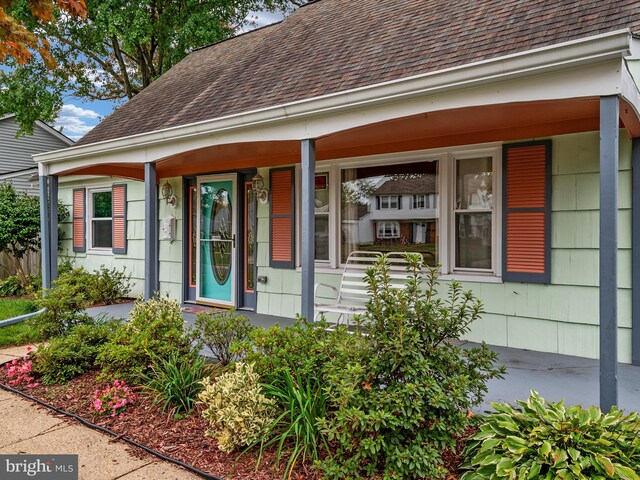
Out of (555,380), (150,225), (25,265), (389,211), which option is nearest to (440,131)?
(389,211)

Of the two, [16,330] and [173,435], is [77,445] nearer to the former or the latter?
[173,435]

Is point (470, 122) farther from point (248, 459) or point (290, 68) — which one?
point (248, 459)

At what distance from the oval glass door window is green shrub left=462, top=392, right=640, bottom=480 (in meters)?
5.14

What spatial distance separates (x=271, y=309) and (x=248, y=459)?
3.79 meters

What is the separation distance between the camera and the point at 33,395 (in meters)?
3.69

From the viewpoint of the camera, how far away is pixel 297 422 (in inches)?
101

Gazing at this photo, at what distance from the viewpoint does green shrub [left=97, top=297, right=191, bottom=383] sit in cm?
358

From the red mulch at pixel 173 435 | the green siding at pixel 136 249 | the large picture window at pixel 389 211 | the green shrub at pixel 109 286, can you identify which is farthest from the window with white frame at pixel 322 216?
the green shrub at pixel 109 286

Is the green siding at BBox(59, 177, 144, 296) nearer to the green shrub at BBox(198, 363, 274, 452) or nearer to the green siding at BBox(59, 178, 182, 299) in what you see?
the green siding at BBox(59, 178, 182, 299)

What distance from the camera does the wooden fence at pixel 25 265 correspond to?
9.99 metres

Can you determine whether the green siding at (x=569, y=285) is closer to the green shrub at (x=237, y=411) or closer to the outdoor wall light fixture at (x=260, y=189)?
the green shrub at (x=237, y=411)

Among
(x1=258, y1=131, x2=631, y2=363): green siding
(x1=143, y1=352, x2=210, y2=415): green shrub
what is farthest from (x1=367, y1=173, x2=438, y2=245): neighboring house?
(x1=143, y1=352, x2=210, y2=415): green shrub

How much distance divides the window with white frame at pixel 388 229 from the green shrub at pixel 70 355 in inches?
118

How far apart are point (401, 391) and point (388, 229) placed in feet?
10.8
